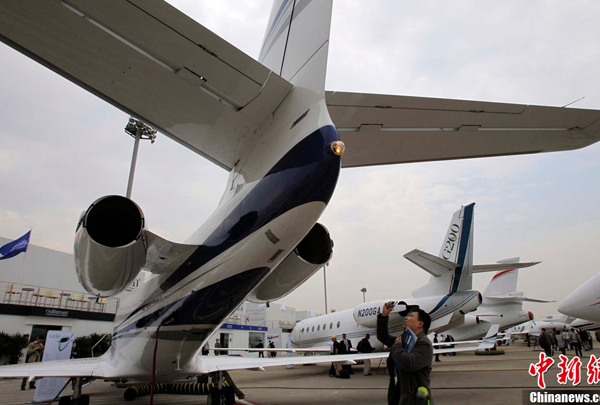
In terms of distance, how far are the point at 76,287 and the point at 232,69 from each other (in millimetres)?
25314

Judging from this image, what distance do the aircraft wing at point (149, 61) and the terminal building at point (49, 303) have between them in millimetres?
15687

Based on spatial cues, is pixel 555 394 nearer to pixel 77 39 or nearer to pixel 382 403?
pixel 382 403

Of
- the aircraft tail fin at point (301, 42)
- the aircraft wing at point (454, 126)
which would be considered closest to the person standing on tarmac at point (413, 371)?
the aircraft wing at point (454, 126)

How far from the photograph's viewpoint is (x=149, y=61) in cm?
283

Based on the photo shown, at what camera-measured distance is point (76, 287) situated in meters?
22.9

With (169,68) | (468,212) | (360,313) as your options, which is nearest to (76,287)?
(360,313)

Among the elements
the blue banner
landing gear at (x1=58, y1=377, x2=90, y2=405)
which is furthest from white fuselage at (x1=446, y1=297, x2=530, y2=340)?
the blue banner

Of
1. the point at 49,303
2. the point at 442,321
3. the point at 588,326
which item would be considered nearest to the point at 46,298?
the point at 49,303

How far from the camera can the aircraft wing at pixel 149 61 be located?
2520 mm

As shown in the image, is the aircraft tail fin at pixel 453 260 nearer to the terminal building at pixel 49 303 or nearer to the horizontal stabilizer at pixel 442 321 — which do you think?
the horizontal stabilizer at pixel 442 321

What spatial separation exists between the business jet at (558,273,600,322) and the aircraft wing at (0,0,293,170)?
10115mm

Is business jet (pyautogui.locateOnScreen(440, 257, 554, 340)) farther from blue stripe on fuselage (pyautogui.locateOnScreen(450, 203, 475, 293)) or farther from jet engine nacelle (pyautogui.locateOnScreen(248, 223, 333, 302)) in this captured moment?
jet engine nacelle (pyautogui.locateOnScreen(248, 223, 333, 302))

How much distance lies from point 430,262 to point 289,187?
383 inches

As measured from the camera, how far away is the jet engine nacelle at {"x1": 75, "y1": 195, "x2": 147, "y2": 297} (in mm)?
3255
